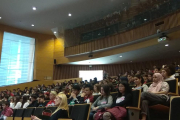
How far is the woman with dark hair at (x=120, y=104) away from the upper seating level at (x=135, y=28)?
184 inches

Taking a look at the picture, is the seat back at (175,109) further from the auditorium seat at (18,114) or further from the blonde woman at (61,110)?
the auditorium seat at (18,114)

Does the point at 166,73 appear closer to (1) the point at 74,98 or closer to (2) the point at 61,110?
(1) the point at 74,98

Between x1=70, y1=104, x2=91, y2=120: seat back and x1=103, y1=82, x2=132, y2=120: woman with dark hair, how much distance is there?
24cm

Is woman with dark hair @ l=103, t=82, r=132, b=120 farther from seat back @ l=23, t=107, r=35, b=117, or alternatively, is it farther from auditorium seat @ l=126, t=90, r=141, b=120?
seat back @ l=23, t=107, r=35, b=117

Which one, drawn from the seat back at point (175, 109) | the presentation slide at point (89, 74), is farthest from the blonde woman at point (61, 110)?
the presentation slide at point (89, 74)

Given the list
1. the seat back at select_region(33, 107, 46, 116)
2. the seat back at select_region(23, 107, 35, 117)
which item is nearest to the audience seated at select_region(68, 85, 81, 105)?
the seat back at select_region(33, 107, 46, 116)

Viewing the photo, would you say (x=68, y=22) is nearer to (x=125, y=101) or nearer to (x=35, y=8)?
(x=35, y=8)

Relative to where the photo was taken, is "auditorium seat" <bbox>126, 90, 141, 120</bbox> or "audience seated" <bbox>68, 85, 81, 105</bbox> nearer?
"auditorium seat" <bbox>126, 90, 141, 120</bbox>

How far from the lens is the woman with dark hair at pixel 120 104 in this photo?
236 cm

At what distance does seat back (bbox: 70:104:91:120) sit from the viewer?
2324mm

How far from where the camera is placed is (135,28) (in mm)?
7754

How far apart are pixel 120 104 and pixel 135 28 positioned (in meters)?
5.80

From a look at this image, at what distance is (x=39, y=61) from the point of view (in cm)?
1266

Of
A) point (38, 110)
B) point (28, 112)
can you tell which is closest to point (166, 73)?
point (38, 110)
